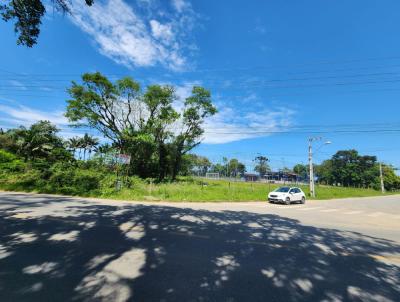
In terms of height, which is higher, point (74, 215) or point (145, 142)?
point (145, 142)

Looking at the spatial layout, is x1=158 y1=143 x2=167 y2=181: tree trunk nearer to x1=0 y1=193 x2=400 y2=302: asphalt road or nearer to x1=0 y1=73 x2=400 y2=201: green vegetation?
x1=0 y1=73 x2=400 y2=201: green vegetation

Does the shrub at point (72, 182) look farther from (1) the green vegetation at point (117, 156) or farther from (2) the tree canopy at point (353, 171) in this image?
(2) the tree canopy at point (353, 171)

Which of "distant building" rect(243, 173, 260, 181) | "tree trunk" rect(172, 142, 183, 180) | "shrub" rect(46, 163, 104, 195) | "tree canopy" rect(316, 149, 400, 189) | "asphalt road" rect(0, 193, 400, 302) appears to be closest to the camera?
"asphalt road" rect(0, 193, 400, 302)

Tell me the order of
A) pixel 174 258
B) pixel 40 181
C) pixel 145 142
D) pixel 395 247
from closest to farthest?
pixel 174 258, pixel 395 247, pixel 40 181, pixel 145 142

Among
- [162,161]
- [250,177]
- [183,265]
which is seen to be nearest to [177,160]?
[162,161]

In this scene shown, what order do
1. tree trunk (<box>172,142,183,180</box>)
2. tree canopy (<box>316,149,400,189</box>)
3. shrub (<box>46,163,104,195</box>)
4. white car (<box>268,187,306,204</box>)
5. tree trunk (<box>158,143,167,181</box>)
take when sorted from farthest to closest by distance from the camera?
tree canopy (<box>316,149,400,189</box>), tree trunk (<box>172,142,183,180</box>), tree trunk (<box>158,143,167,181</box>), white car (<box>268,187,306,204</box>), shrub (<box>46,163,104,195</box>)

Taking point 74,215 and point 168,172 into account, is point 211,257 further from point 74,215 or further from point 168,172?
point 168,172

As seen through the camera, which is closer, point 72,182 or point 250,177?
point 72,182

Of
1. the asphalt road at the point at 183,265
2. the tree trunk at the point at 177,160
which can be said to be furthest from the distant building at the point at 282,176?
the asphalt road at the point at 183,265

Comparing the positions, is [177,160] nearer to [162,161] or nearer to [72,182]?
[162,161]

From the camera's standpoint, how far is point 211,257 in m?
4.99

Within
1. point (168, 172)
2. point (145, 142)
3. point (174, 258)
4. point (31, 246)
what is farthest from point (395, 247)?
point (168, 172)

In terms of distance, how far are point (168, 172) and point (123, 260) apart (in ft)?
114

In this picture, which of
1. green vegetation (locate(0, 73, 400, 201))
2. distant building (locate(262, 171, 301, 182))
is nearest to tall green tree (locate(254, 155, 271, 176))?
distant building (locate(262, 171, 301, 182))
